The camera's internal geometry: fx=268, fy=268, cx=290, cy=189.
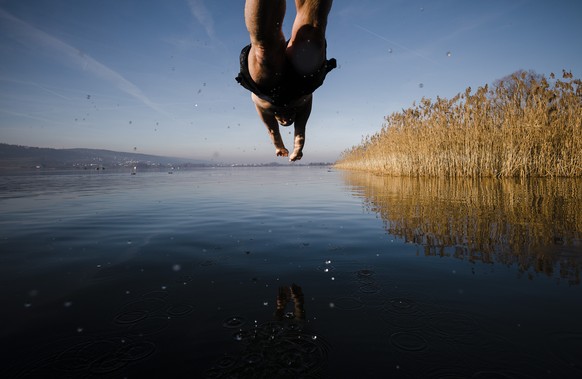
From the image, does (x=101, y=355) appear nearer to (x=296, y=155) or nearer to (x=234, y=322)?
(x=234, y=322)

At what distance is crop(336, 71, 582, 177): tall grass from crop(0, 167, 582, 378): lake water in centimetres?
1203

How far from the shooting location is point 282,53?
221 cm

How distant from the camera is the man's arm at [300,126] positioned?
3381mm

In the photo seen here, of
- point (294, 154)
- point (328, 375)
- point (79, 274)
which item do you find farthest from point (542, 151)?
point (79, 274)

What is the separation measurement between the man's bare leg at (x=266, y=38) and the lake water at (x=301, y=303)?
6.38ft

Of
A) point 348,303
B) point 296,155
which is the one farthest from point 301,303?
point 296,155

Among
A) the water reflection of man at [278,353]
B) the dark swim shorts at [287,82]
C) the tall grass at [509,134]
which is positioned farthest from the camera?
the tall grass at [509,134]

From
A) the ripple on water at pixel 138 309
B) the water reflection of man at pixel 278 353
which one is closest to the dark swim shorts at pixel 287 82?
the water reflection of man at pixel 278 353

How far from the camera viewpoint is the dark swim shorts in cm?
239

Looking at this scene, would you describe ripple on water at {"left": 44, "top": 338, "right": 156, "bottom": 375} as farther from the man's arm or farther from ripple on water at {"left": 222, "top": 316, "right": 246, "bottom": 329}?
the man's arm

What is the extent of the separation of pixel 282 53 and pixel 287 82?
0.26 metres

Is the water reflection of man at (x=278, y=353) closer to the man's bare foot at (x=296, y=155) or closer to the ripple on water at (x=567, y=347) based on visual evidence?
the ripple on water at (x=567, y=347)

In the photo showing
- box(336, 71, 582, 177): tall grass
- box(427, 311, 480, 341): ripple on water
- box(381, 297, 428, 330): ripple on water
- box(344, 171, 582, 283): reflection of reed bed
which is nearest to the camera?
box(427, 311, 480, 341): ripple on water

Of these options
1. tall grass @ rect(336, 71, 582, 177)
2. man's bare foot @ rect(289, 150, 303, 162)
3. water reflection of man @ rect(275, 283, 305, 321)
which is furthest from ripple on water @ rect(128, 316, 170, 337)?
tall grass @ rect(336, 71, 582, 177)
